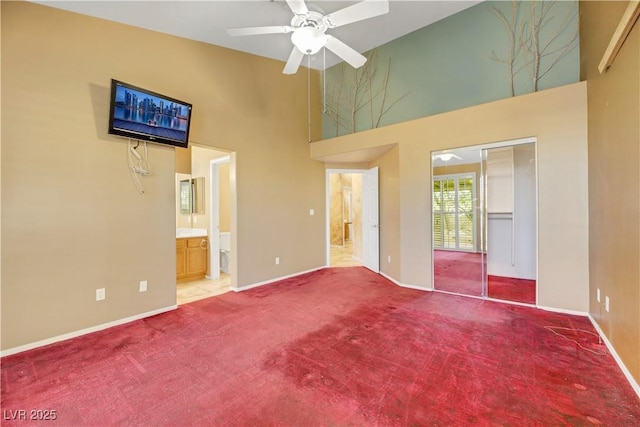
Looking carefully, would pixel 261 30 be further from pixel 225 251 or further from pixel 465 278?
pixel 465 278

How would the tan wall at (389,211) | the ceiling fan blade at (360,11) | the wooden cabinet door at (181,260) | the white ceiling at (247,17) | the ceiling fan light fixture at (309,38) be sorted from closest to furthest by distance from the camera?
the ceiling fan blade at (360,11) → the ceiling fan light fixture at (309,38) → the white ceiling at (247,17) → the tan wall at (389,211) → the wooden cabinet door at (181,260)

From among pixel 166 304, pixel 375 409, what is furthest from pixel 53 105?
pixel 375 409

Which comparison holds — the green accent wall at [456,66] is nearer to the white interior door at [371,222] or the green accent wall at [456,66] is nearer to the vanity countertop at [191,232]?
the white interior door at [371,222]

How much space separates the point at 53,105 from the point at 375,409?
4.05 m

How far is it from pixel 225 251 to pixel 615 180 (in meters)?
5.66

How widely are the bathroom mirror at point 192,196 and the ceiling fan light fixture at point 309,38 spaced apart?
140 inches

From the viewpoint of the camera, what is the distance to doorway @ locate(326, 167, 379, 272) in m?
5.58

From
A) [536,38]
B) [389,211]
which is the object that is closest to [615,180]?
[536,38]

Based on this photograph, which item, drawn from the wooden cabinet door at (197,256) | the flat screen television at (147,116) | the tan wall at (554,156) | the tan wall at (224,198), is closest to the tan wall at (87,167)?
the flat screen television at (147,116)

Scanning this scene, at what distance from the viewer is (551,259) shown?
3324 mm

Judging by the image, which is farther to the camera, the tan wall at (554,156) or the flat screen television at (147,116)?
the tan wall at (554,156)

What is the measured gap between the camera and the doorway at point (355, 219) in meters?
5.58

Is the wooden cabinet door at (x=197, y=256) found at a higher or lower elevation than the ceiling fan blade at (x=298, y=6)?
lower

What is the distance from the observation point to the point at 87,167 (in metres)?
2.95
